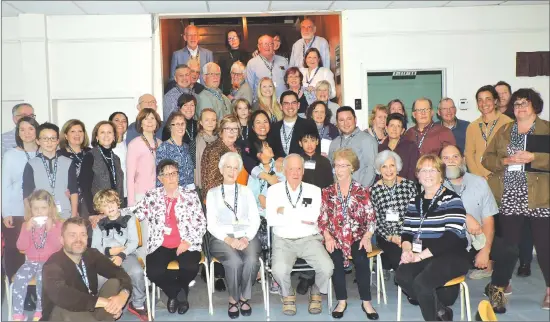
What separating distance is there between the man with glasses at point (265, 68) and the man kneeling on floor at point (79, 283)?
2848mm

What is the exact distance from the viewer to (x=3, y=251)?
386 cm

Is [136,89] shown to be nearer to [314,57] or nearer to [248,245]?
[314,57]

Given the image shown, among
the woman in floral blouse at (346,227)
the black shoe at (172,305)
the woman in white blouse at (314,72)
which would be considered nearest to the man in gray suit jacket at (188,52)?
the woman in white blouse at (314,72)

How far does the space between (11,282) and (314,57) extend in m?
3.74

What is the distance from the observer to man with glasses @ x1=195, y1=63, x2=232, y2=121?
486 centimetres

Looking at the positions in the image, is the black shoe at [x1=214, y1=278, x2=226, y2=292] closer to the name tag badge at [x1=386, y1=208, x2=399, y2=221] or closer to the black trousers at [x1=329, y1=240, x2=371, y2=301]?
the black trousers at [x1=329, y1=240, x2=371, y2=301]

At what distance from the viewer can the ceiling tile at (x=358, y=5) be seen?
515 cm

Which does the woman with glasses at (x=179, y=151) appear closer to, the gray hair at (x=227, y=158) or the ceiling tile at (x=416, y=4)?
the gray hair at (x=227, y=158)

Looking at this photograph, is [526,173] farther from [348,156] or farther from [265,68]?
[265,68]

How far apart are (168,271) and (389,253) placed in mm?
1716

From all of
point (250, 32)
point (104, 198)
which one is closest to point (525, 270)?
point (104, 198)

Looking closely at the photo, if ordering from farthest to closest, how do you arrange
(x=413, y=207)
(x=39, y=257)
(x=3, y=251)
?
(x=3, y=251) → (x=39, y=257) → (x=413, y=207)

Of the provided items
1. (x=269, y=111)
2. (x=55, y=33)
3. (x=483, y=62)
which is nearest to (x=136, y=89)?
(x=55, y=33)

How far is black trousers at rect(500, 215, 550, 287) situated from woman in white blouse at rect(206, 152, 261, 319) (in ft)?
6.66
